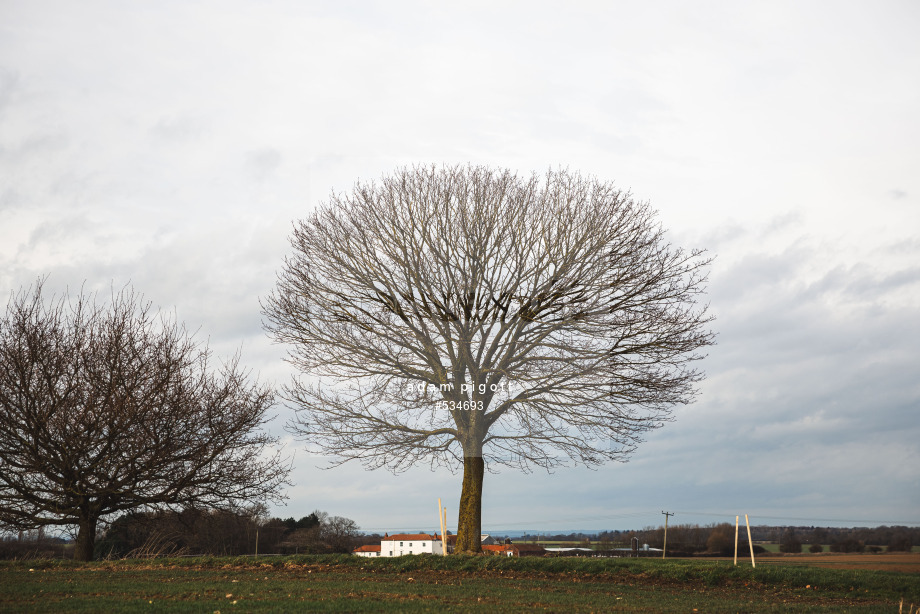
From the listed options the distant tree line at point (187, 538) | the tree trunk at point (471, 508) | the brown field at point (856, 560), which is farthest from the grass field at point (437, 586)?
the distant tree line at point (187, 538)

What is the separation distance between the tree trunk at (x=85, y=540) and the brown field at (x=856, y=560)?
57.9 feet

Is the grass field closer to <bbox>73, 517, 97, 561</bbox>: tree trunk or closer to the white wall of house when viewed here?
<bbox>73, 517, 97, 561</bbox>: tree trunk

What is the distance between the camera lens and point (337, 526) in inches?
1574

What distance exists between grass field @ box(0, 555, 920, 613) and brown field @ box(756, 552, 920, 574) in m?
0.71

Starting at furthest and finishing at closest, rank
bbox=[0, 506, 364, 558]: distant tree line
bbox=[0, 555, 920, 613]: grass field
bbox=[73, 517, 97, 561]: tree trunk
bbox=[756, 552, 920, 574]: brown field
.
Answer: bbox=[0, 506, 364, 558]: distant tree line → bbox=[73, 517, 97, 561]: tree trunk → bbox=[756, 552, 920, 574]: brown field → bbox=[0, 555, 920, 613]: grass field

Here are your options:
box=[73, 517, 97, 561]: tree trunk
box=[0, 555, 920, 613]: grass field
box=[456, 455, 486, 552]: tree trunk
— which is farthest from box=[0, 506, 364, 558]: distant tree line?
box=[456, 455, 486, 552]: tree trunk

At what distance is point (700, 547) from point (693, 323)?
38.0ft

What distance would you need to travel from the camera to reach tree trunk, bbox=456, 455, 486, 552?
1780cm

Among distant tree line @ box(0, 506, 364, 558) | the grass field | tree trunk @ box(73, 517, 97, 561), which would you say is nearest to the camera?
the grass field

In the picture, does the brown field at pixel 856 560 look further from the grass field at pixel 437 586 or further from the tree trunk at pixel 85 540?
the tree trunk at pixel 85 540

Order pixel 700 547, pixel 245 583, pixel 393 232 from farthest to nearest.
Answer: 1. pixel 700 547
2. pixel 393 232
3. pixel 245 583

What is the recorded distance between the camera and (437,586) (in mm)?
12648

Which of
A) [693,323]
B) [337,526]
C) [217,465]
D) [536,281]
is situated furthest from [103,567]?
[337,526]

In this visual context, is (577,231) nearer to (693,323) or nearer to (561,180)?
(561,180)
